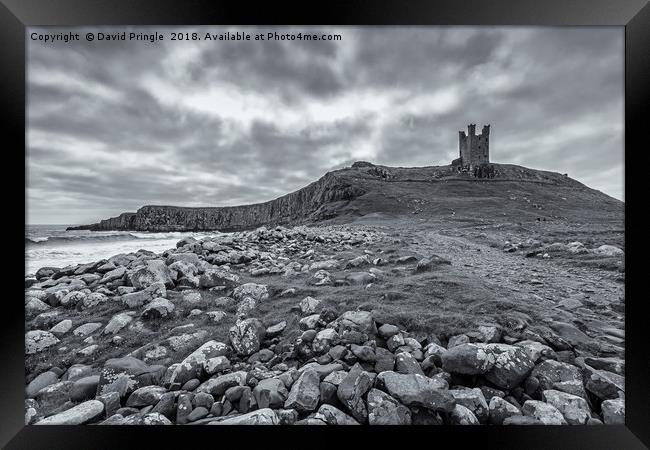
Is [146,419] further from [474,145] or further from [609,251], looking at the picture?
[609,251]

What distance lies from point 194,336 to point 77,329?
5.19ft

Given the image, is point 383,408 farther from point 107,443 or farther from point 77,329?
point 77,329

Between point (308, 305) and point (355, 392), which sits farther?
point (308, 305)

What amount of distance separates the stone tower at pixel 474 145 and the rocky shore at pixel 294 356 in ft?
7.27

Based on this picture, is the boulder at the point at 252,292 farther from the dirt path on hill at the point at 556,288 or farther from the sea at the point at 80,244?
the dirt path on hill at the point at 556,288

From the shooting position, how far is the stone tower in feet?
12.4

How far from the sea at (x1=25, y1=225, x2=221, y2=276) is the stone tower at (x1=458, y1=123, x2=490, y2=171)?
18.3ft

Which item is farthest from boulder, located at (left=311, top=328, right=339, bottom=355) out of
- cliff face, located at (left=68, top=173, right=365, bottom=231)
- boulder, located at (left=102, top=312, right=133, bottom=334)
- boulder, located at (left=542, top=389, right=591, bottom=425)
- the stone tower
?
the stone tower

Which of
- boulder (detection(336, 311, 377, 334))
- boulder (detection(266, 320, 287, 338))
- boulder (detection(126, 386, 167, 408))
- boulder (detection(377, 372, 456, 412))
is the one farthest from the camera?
boulder (detection(266, 320, 287, 338))

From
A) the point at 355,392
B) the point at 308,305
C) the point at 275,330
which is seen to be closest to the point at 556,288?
the point at 355,392

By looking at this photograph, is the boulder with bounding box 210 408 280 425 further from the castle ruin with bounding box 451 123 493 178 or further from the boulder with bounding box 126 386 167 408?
the castle ruin with bounding box 451 123 493 178

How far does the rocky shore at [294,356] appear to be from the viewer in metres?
2.27

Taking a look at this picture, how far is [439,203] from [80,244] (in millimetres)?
7763

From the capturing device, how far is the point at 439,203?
19.4ft
